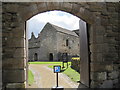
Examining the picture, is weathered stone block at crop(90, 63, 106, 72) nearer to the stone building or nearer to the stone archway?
the stone archway

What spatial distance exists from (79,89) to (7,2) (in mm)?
4239

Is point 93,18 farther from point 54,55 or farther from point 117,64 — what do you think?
point 54,55

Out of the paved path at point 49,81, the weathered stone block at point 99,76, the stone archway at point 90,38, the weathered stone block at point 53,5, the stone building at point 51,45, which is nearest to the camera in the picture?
the stone archway at point 90,38

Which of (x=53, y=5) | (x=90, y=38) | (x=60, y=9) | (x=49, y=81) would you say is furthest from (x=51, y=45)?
(x=53, y=5)

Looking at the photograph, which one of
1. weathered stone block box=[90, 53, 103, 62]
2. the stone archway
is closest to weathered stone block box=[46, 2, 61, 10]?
the stone archway

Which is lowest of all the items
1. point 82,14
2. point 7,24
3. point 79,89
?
point 79,89

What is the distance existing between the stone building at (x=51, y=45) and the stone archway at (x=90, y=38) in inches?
820

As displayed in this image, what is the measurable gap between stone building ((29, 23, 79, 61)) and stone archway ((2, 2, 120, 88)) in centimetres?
2082

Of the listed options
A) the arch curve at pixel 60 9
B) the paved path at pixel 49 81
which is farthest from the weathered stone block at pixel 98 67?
the paved path at pixel 49 81

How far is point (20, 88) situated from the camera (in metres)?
4.89

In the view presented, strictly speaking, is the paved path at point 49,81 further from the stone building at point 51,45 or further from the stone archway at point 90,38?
the stone building at point 51,45

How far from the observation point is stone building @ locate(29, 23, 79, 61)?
26625 millimetres

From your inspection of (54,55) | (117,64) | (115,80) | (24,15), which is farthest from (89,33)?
(54,55)

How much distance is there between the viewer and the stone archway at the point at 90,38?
4.93 meters
